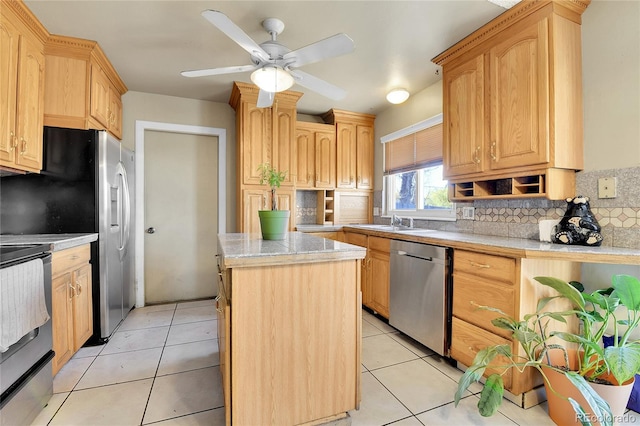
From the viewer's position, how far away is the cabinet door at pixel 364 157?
416 cm

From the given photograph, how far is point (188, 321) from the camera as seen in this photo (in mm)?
2973

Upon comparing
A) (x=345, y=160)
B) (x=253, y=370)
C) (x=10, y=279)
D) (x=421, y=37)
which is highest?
(x=421, y=37)

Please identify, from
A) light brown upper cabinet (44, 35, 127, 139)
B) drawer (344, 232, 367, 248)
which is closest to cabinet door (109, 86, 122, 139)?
light brown upper cabinet (44, 35, 127, 139)

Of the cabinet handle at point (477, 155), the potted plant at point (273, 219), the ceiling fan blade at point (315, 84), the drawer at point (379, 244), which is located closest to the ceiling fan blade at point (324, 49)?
the ceiling fan blade at point (315, 84)

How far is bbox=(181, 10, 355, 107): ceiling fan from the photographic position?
1662mm

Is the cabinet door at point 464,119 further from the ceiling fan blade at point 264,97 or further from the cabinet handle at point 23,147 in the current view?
the cabinet handle at point 23,147

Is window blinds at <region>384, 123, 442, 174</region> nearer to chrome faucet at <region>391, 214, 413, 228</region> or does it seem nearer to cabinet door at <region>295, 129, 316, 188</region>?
chrome faucet at <region>391, 214, 413, 228</region>

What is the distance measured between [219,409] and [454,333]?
1581mm

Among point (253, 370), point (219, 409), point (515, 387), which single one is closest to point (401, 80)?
point (515, 387)

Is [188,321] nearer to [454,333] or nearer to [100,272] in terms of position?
[100,272]

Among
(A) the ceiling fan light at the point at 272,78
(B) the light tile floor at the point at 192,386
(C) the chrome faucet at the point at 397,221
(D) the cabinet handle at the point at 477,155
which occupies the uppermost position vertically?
(A) the ceiling fan light at the point at 272,78

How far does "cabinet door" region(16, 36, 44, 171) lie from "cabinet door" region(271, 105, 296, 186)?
1993mm

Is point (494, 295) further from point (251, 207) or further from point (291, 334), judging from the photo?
point (251, 207)

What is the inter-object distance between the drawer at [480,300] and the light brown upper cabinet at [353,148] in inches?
90.5
